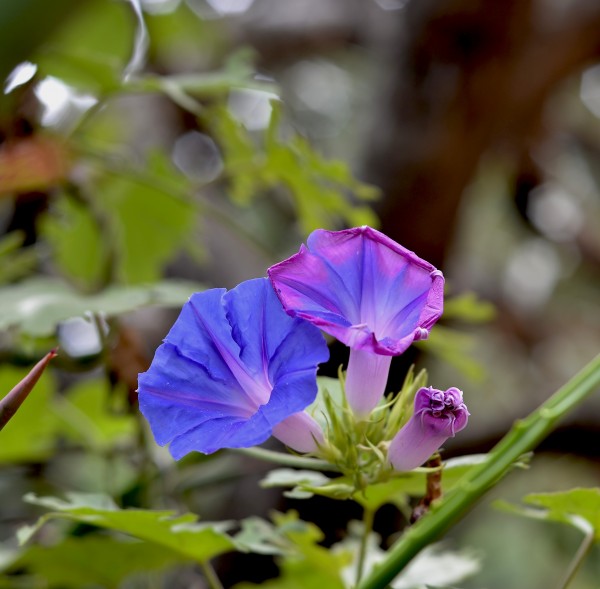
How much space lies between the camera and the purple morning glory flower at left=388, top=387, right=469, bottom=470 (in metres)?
0.41

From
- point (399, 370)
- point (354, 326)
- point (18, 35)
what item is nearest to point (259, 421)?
point (354, 326)

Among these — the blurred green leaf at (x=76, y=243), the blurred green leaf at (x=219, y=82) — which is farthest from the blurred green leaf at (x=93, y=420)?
the blurred green leaf at (x=219, y=82)

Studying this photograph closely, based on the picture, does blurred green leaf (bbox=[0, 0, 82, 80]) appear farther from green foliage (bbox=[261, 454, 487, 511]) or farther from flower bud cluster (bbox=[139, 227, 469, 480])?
green foliage (bbox=[261, 454, 487, 511])

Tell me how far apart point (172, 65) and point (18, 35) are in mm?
2074

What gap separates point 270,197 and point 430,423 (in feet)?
7.02

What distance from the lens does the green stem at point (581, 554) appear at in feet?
1.71

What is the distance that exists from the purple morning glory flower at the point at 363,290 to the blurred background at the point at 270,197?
0.18 metres

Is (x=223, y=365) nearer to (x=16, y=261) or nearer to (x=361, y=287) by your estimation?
(x=361, y=287)

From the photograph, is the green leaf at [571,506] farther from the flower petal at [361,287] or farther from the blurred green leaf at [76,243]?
the blurred green leaf at [76,243]

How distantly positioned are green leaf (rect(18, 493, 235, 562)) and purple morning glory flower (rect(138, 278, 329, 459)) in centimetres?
9

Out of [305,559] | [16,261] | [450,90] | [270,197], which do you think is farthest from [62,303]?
[270,197]

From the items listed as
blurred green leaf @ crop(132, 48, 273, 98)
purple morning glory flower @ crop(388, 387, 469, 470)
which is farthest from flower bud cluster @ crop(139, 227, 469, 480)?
blurred green leaf @ crop(132, 48, 273, 98)

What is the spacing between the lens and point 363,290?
42 centimetres

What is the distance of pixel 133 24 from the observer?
1433mm
